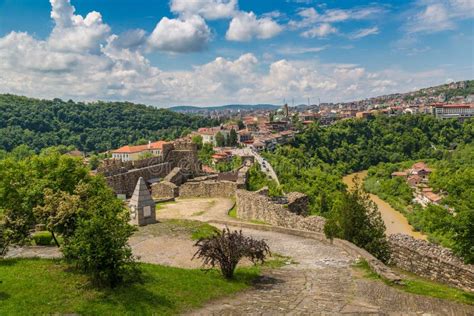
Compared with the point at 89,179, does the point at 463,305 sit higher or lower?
lower

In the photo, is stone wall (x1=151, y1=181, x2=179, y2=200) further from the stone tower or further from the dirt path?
the stone tower

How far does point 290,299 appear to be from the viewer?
9250mm

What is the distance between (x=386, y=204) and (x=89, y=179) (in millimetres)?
52372

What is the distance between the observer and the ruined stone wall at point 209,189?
90.4 feet

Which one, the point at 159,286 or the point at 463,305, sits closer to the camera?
the point at 463,305

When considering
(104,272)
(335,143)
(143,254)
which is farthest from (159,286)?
(335,143)

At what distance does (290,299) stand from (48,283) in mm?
4940

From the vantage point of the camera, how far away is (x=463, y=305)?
8641 millimetres

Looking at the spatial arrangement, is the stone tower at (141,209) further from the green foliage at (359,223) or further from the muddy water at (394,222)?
the muddy water at (394,222)

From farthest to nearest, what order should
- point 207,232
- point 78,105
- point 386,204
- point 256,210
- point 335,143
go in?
1. point 78,105
2. point 335,143
3. point 386,204
4. point 256,210
5. point 207,232

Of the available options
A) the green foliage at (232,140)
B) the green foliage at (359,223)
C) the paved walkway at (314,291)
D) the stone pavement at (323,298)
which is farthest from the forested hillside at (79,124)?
the stone pavement at (323,298)

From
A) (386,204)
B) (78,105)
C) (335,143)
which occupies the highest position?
(78,105)

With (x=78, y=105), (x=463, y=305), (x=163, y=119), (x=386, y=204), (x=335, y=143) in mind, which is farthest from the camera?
(x=163, y=119)

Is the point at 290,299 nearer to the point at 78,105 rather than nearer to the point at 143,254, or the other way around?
the point at 143,254
